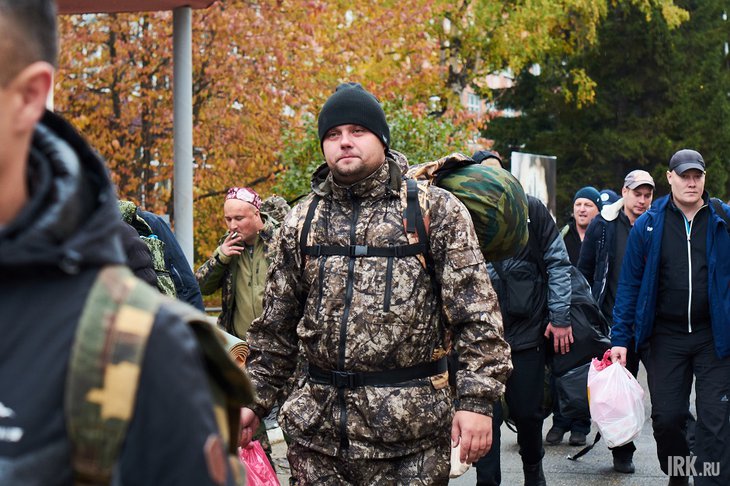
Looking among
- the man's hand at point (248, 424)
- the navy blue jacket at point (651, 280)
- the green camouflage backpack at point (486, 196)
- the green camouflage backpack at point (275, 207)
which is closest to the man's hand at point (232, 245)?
the green camouflage backpack at point (275, 207)

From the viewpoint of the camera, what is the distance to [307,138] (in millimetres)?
13844

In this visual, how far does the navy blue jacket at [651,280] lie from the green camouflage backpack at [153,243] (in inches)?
114

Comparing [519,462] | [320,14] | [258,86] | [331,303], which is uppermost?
[320,14]

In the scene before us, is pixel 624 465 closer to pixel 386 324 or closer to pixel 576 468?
pixel 576 468

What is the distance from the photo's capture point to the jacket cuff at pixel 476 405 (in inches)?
173

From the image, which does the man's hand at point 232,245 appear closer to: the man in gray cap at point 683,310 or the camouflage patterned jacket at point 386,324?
the man in gray cap at point 683,310

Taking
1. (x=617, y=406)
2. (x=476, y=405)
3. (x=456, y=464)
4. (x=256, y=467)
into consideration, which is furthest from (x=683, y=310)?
(x=476, y=405)

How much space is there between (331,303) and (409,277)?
0.98 feet

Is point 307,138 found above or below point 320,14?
below

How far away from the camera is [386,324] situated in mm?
4438

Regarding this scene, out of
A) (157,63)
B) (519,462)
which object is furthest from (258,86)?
(519,462)

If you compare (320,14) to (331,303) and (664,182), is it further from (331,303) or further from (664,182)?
(664,182)

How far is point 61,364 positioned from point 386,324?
117 inches

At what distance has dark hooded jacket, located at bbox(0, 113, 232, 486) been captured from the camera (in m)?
1.50
